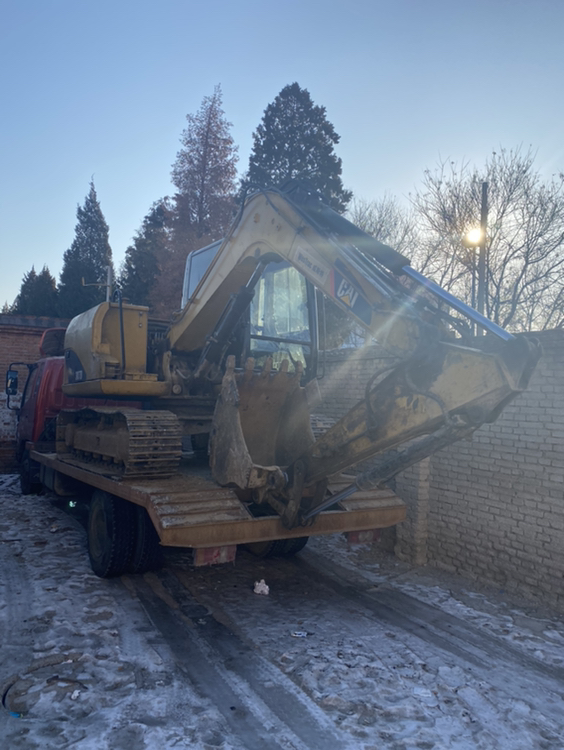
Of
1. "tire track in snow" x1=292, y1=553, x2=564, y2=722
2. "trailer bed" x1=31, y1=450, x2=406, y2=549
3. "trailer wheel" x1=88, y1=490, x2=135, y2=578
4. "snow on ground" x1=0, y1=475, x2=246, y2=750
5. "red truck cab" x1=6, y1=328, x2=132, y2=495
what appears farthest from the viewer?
"red truck cab" x1=6, y1=328, x2=132, y2=495

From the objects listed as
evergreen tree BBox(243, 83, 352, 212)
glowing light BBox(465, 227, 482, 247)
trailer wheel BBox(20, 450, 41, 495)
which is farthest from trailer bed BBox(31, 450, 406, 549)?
evergreen tree BBox(243, 83, 352, 212)

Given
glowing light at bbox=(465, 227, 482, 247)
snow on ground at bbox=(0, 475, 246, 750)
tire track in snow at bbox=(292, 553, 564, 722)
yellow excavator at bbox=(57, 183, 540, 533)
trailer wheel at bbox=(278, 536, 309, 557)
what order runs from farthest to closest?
glowing light at bbox=(465, 227, 482, 247), trailer wheel at bbox=(278, 536, 309, 557), tire track in snow at bbox=(292, 553, 564, 722), yellow excavator at bbox=(57, 183, 540, 533), snow on ground at bbox=(0, 475, 246, 750)

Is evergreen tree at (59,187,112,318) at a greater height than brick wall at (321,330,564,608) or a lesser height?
greater

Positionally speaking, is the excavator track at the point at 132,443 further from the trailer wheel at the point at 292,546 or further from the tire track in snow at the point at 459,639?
the tire track in snow at the point at 459,639

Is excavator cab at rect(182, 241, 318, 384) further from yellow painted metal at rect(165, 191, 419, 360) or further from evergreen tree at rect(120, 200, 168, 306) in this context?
evergreen tree at rect(120, 200, 168, 306)

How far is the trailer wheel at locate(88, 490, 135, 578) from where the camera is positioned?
18.9 feet

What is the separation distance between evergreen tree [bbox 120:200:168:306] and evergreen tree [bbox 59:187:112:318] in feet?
10.1

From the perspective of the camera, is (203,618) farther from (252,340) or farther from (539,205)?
(539,205)

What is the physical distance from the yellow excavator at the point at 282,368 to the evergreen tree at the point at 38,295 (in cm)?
3494

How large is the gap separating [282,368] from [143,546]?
2306 millimetres

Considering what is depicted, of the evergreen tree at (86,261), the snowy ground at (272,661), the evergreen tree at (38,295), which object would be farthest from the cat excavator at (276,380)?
the evergreen tree at (38,295)

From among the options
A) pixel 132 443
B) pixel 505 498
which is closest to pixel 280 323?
pixel 132 443

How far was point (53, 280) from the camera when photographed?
4797 centimetres

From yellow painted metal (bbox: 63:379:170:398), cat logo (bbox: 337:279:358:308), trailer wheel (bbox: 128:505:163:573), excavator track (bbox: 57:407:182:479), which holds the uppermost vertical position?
cat logo (bbox: 337:279:358:308)
